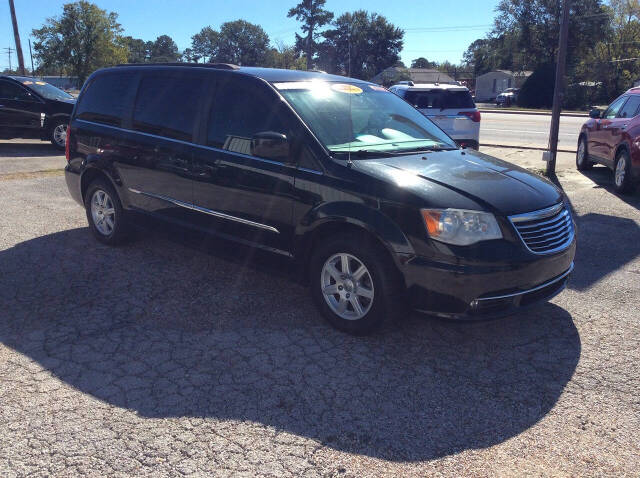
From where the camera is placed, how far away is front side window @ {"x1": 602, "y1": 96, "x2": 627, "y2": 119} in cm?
1047

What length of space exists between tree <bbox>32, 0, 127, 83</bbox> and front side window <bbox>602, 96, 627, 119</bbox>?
3705cm

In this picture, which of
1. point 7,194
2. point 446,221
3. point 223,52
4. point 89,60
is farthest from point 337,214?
point 223,52

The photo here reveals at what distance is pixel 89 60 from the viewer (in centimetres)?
4131

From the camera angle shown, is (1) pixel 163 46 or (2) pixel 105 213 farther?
(1) pixel 163 46

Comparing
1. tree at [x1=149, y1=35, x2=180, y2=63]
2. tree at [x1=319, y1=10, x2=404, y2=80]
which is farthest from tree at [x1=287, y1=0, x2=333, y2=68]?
tree at [x1=149, y1=35, x2=180, y2=63]

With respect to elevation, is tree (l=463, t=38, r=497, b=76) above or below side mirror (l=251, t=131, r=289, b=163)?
above

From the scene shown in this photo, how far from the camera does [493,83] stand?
83.6 metres

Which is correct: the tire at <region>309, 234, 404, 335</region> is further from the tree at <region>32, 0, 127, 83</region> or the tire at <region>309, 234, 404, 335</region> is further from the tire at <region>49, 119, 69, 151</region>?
the tree at <region>32, 0, 127, 83</region>

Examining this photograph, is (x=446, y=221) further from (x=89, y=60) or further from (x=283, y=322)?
(x=89, y=60)

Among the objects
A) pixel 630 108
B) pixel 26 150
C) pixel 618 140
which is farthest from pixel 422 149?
pixel 26 150

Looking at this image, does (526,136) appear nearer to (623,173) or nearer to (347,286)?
(623,173)

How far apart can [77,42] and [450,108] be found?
36.2 m


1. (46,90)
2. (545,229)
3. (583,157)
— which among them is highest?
(46,90)

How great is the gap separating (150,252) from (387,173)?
10.6 feet
